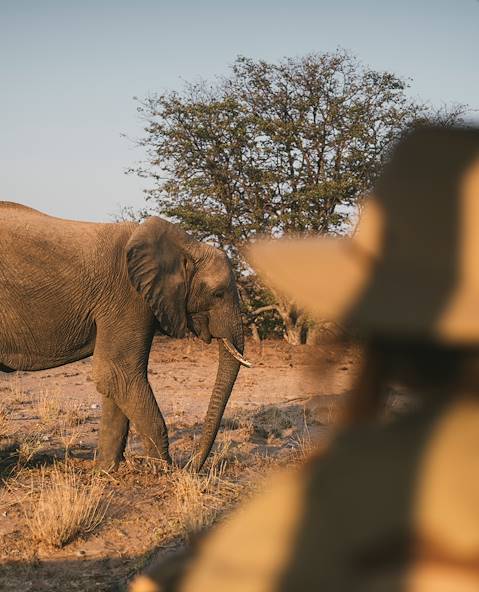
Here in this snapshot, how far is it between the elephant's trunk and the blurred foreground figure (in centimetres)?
696

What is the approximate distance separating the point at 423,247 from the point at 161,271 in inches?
279

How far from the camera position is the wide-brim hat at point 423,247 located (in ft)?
2.51

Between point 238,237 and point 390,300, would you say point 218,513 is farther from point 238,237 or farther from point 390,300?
point 238,237

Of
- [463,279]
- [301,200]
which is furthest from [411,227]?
[301,200]

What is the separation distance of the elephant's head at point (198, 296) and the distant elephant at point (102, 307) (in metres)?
0.01

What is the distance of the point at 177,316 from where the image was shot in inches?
310

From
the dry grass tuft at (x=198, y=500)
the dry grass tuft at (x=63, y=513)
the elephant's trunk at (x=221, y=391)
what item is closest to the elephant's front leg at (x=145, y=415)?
the elephant's trunk at (x=221, y=391)

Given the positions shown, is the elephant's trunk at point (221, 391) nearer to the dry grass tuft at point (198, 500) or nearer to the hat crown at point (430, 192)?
the dry grass tuft at point (198, 500)

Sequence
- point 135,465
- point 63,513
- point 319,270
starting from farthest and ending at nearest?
point 135,465
point 63,513
point 319,270

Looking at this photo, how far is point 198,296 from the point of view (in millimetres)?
8125

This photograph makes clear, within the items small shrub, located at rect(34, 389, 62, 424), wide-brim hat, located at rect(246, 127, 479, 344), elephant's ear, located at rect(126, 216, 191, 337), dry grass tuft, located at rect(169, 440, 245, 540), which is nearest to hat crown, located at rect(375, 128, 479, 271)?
wide-brim hat, located at rect(246, 127, 479, 344)

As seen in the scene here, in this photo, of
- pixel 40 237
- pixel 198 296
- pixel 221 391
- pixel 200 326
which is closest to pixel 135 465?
pixel 221 391

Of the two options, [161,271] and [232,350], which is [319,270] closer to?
[161,271]

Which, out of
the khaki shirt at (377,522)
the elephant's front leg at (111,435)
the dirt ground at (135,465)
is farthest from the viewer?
the elephant's front leg at (111,435)
